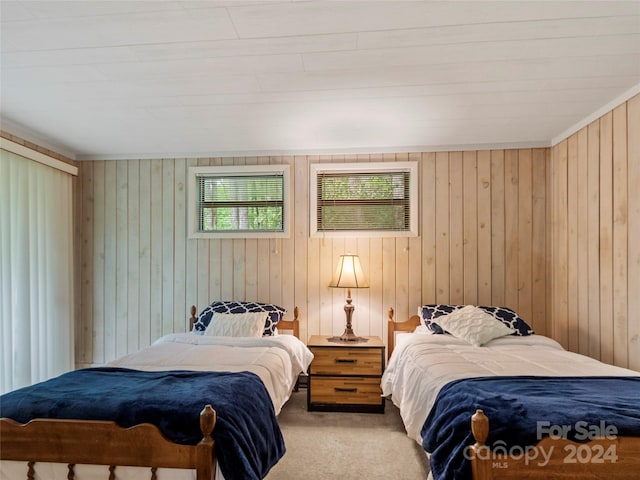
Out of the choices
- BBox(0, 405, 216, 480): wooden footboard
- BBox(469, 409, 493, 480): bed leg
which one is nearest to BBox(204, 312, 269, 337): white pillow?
BBox(0, 405, 216, 480): wooden footboard

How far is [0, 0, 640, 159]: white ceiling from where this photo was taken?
166 cm

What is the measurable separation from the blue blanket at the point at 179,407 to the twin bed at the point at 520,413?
77cm

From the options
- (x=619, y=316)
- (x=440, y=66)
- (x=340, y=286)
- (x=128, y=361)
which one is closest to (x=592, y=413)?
(x=619, y=316)

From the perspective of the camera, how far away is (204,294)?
3.66 meters

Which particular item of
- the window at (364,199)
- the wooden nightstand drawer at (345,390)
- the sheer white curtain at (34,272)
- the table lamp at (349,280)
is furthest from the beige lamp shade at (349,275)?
the sheer white curtain at (34,272)

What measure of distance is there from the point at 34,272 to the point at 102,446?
93.6 inches

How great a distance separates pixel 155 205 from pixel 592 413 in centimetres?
365

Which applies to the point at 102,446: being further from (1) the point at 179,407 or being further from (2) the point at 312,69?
(2) the point at 312,69

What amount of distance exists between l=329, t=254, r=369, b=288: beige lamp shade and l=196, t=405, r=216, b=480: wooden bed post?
195cm


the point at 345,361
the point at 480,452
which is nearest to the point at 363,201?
the point at 345,361

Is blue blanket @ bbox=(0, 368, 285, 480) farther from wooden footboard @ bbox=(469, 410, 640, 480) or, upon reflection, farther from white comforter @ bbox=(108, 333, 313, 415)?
wooden footboard @ bbox=(469, 410, 640, 480)

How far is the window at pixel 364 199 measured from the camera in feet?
11.5

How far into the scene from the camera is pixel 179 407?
1.54 meters

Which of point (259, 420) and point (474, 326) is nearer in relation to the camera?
point (259, 420)
